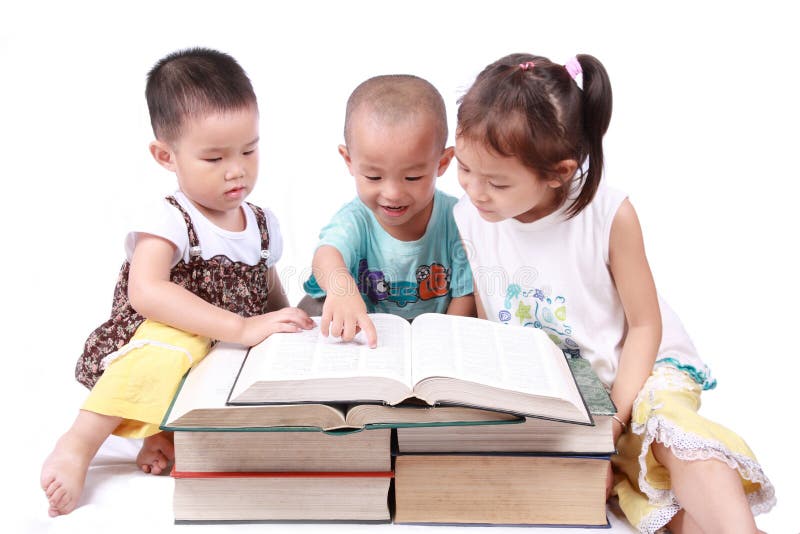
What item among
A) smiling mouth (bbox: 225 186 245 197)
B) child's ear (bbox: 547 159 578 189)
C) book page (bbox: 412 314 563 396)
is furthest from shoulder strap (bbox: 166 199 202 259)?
child's ear (bbox: 547 159 578 189)

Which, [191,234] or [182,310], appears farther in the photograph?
[191,234]

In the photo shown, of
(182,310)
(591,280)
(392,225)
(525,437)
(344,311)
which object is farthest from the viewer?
(392,225)

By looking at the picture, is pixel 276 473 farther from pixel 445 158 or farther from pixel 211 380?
pixel 445 158

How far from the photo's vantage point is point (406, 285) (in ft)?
7.93

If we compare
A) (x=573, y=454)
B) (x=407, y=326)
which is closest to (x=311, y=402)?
(x=407, y=326)

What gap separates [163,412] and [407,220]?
2.50 feet

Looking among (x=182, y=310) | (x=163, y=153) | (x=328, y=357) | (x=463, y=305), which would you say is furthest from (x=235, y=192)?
(x=463, y=305)

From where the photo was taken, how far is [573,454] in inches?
71.7

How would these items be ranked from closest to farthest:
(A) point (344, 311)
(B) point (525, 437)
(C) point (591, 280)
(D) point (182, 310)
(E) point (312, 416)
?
(E) point (312, 416)
(B) point (525, 437)
(A) point (344, 311)
(D) point (182, 310)
(C) point (591, 280)

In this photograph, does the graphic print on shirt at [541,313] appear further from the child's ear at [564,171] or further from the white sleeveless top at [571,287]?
the child's ear at [564,171]

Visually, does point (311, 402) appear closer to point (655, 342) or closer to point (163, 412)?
point (163, 412)

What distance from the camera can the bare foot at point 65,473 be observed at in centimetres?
192

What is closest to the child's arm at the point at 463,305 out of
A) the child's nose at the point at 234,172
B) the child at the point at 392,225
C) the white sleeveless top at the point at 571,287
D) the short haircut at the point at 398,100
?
the child at the point at 392,225

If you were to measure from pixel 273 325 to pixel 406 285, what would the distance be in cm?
52
